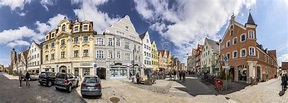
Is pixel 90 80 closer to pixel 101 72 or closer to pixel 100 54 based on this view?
pixel 100 54

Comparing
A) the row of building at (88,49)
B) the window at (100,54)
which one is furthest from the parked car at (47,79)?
the window at (100,54)

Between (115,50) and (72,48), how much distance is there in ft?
26.2

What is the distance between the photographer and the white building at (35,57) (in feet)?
129

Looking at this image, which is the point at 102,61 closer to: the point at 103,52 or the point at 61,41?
the point at 103,52

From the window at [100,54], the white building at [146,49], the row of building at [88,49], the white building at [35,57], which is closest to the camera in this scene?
the row of building at [88,49]

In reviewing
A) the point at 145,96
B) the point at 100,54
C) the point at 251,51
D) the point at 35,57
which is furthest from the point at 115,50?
the point at 251,51

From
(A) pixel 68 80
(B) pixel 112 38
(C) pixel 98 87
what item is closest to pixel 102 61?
(B) pixel 112 38

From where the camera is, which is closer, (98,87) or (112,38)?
(98,87)

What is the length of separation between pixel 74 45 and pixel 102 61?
6167 mm

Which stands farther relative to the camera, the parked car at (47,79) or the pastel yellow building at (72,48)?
the pastel yellow building at (72,48)

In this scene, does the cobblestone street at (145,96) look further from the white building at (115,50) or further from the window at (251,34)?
the white building at (115,50)

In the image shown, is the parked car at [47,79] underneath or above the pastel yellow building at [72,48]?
underneath

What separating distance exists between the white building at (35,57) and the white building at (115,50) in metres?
15.7

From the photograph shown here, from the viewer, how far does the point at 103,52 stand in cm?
3341
